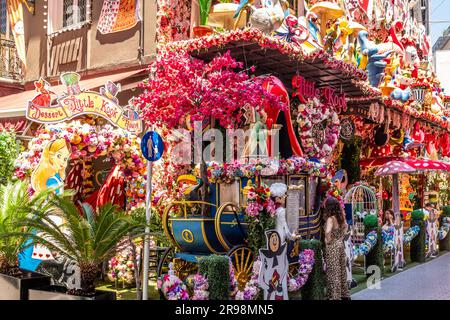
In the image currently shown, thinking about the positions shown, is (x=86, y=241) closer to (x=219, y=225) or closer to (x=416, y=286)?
(x=219, y=225)

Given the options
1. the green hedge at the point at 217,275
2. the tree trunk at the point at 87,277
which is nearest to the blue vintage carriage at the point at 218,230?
the green hedge at the point at 217,275

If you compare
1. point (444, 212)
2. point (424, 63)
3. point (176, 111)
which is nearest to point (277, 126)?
point (176, 111)

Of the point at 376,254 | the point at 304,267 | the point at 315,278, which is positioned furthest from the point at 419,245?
the point at 304,267

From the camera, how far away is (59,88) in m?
13.3

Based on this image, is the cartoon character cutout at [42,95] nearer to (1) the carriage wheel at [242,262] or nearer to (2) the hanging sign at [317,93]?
(1) the carriage wheel at [242,262]

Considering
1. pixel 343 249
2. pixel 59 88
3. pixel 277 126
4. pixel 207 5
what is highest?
pixel 207 5

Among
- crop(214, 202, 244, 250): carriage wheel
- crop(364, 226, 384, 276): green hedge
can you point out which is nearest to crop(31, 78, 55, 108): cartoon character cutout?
crop(214, 202, 244, 250): carriage wheel

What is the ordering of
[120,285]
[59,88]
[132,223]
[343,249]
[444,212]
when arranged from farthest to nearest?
[444,212], [59,88], [120,285], [343,249], [132,223]

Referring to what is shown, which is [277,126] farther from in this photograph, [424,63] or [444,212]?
[424,63]

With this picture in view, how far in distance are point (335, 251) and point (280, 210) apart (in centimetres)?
116

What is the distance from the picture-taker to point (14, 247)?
820 centimetres

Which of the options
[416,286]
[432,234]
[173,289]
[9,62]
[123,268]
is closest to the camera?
[173,289]

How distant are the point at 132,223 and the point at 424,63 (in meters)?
15.6

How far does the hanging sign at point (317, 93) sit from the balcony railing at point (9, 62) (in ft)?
28.0
